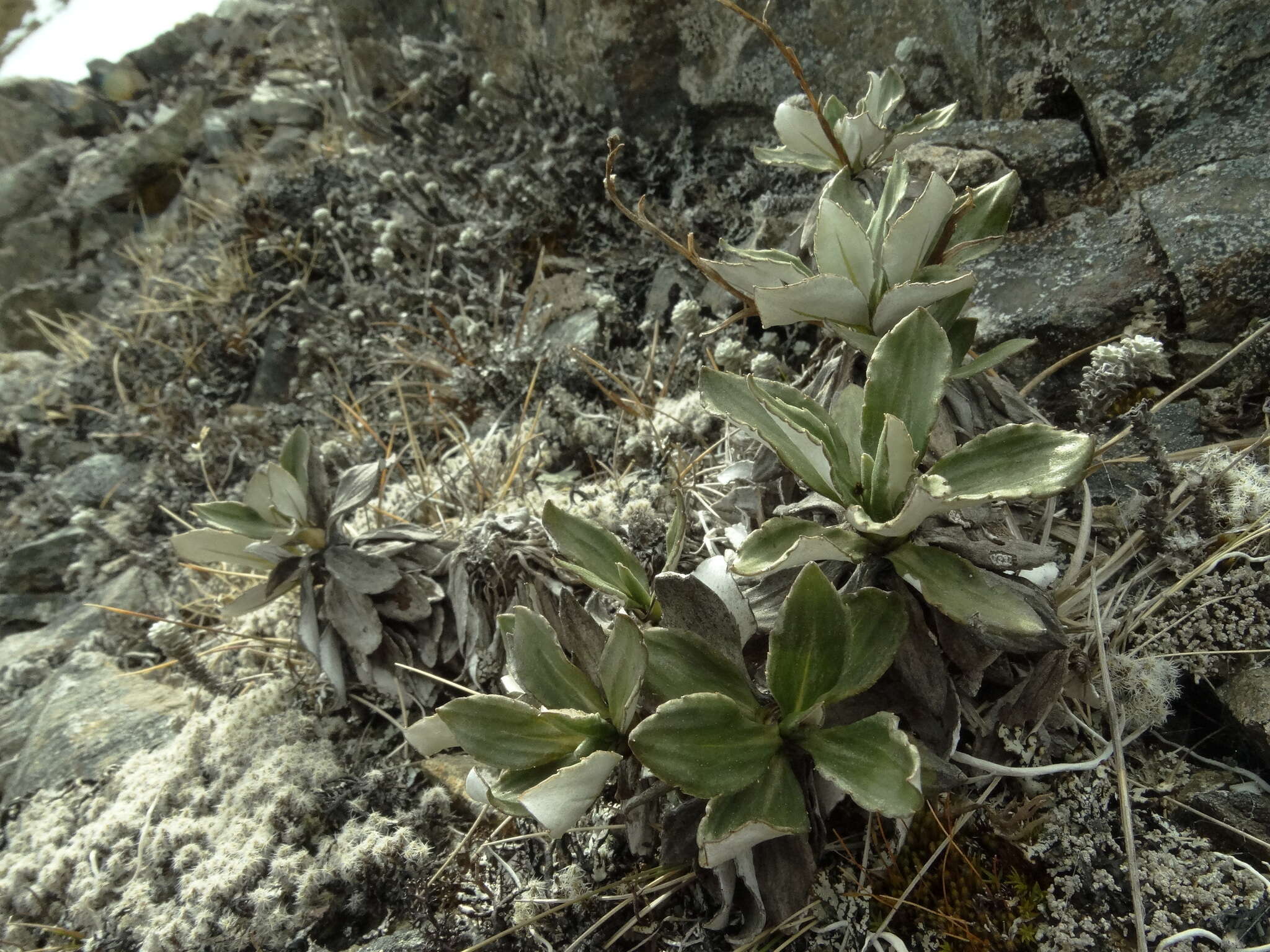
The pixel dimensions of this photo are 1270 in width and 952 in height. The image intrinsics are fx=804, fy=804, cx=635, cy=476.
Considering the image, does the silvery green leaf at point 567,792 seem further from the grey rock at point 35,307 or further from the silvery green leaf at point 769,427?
the grey rock at point 35,307

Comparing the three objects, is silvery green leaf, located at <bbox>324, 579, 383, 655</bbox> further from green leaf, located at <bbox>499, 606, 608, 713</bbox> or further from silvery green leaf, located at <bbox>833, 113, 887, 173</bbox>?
silvery green leaf, located at <bbox>833, 113, 887, 173</bbox>

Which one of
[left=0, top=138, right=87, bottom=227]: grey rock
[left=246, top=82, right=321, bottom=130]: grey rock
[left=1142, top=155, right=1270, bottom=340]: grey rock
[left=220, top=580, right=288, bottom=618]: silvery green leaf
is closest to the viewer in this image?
[left=1142, top=155, right=1270, bottom=340]: grey rock

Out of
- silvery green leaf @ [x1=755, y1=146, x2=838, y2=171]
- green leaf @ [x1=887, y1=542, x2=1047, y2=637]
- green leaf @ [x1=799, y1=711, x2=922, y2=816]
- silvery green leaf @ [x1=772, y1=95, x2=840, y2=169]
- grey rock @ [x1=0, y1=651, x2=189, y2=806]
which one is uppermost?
silvery green leaf @ [x1=772, y1=95, x2=840, y2=169]

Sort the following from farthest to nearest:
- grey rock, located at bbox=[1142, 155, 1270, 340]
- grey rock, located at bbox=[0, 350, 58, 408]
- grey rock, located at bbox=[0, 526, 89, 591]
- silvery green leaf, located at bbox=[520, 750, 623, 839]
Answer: grey rock, located at bbox=[0, 350, 58, 408]
grey rock, located at bbox=[0, 526, 89, 591]
grey rock, located at bbox=[1142, 155, 1270, 340]
silvery green leaf, located at bbox=[520, 750, 623, 839]

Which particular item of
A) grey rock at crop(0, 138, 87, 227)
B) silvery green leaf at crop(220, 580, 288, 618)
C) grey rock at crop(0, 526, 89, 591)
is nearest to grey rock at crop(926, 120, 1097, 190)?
silvery green leaf at crop(220, 580, 288, 618)

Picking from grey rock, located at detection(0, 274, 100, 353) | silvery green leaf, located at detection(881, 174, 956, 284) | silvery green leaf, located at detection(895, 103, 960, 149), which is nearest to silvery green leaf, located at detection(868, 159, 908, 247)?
silvery green leaf, located at detection(881, 174, 956, 284)

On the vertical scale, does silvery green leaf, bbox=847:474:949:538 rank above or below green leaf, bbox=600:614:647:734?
above

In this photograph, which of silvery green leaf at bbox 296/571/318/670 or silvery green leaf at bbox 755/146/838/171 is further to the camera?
silvery green leaf at bbox 296/571/318/670

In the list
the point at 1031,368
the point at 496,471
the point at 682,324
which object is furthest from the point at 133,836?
the point at 1031,368
